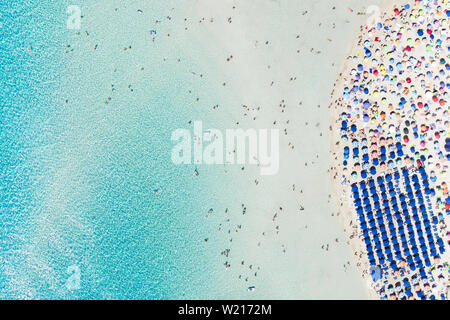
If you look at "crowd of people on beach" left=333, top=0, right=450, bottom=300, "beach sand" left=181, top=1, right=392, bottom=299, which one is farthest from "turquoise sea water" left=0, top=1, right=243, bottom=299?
"crowd of people on beach" left=333, top=0, right=450, bottom=300

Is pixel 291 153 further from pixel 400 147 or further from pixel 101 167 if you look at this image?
pixel 101 167

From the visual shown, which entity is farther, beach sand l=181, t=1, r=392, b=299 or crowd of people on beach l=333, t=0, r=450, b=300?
beach sand l=181, t=1, r=392, b=299

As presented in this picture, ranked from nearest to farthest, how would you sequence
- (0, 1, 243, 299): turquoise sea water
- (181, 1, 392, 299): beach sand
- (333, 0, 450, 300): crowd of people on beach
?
1. (333, 0, 450, 300): crowd of people on beach
2. (181, 1, 392, 299): beach sand
3. (0, 1, 243, 299): turquoise sea water

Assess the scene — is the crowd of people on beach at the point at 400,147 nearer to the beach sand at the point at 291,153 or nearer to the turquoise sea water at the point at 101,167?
the beach sand at the point at 291,153

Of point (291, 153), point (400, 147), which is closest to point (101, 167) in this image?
point (291, 153)

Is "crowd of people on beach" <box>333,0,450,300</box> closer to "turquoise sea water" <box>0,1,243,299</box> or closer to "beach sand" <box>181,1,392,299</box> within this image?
"beach sand" <box>181,1,392,299</box>

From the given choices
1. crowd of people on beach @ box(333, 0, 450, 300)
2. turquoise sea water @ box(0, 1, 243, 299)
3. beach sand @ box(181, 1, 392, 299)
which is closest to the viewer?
crowd of people on beach @ box(333, 0, 450, 300)
